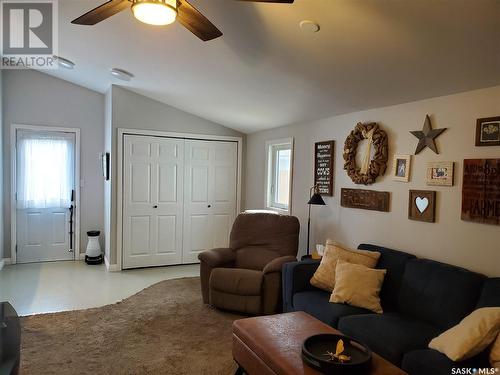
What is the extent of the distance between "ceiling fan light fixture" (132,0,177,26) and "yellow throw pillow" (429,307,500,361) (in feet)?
7.46

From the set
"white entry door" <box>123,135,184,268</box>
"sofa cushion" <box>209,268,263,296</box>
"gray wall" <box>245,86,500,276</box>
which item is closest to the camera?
"gray wall" <box>245,86,500,276</box>

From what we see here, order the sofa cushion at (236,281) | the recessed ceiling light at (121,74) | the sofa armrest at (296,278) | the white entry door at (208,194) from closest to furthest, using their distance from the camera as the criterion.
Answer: the sofa armrest at (296,278), the sofa cushion at (236,281), the recessed ceiling light at (121,74), the white entry door at (208,194)

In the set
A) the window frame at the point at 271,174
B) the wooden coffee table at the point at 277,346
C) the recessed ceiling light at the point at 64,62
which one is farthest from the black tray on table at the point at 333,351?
the recessed ceiling light at the point at 64,62

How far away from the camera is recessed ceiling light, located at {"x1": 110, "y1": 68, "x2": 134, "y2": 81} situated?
13.9ft

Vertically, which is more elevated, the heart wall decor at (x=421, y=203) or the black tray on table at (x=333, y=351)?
the heart wall decor at (x=421, y=203)

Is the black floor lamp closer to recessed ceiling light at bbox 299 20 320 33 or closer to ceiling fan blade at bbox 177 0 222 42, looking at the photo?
recessed ceiling light at bbox 299 20 320 33

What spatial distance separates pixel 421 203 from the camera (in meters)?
2.92

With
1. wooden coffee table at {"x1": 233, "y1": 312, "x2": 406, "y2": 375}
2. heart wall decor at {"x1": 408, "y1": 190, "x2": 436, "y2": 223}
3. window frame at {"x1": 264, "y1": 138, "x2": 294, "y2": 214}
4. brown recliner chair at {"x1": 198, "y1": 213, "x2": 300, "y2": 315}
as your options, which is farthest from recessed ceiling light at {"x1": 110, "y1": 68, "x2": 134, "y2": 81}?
heart wall decor at {"x1": 408, "y1": 190, "x2": 436, "y2": 223}

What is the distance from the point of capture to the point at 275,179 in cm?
526

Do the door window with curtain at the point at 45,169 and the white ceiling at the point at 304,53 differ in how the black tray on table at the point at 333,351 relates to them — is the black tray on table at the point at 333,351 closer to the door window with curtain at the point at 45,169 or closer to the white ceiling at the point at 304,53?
the white ceiling at the point at 304,53

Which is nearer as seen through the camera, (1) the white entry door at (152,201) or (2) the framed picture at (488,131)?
(2) the framed picture at (488,131)

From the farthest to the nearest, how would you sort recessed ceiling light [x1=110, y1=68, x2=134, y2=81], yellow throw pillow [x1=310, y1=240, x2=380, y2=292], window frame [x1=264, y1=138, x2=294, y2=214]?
window frame [x1=264, y1=138, x2=294, y2=214], recessed ceiling light [x1=110, y1=68, x2=134, y2=81], yellow throw pillow [x1=310, y1=240, x2=380, y2=292]

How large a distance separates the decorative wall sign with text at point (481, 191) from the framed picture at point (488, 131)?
13 centimetres

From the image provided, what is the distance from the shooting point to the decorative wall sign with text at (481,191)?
2.38 m
